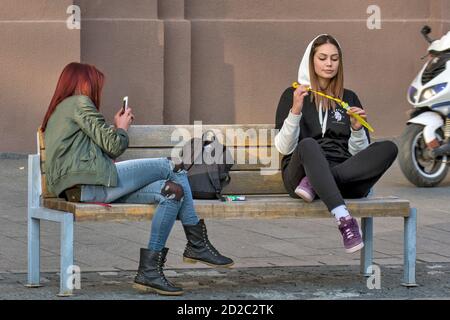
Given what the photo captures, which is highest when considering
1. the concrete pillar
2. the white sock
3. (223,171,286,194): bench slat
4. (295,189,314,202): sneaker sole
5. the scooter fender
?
the concrete pillar

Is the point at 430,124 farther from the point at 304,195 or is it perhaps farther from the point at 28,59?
the point at 304,195

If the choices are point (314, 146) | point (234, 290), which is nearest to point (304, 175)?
point (314, 146)

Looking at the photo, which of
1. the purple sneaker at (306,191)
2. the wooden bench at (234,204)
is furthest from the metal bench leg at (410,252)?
the purple sneaker at (306,191)

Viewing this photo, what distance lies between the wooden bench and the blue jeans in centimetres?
7

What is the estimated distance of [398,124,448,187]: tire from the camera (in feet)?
35.3

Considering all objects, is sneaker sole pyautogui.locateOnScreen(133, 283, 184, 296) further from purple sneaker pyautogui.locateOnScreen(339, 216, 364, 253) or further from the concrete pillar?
the concrete pillar

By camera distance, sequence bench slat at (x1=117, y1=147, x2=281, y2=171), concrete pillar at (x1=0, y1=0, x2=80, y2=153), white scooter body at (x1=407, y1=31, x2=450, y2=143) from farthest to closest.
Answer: concrete pillar at (x1=0, y1=0, x2=80, y2=153) < white scooter body at (x1=407, y1=31, x2=450, y2=143) < bench slat at (x1=117, y1=147, x2=281, y2=171)

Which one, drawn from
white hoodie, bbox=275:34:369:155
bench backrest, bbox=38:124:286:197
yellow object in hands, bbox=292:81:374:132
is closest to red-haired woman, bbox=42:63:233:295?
bench backrest, bbox=38:124:286:197

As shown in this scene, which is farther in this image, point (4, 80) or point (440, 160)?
point (4, 80)

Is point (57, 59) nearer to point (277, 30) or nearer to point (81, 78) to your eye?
point (277, 30)

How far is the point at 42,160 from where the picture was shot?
21.8 feet
